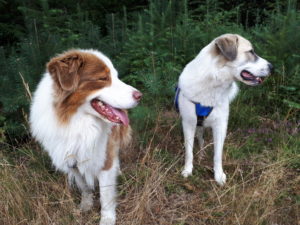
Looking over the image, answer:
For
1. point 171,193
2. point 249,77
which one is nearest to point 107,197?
point 171,193

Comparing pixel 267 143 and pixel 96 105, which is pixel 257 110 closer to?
pixel 267 143

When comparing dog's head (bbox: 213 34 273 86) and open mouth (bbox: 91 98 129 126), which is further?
dog's head (bbox: 213 34 273 86)

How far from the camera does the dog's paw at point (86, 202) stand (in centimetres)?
289

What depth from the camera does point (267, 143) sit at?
12.3ft

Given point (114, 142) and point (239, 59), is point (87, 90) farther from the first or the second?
point (239, 59)

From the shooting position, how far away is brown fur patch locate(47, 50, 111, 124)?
7.50 ft

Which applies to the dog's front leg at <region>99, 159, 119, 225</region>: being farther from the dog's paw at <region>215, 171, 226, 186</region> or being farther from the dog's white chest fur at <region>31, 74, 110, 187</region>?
the dog's paw at <region>215, 171, 226, 186</region>

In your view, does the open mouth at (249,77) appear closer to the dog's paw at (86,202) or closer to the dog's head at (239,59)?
the dog's head at (239,59)

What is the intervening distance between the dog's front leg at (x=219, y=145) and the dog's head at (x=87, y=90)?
1061 mm

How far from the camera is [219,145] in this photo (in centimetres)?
312

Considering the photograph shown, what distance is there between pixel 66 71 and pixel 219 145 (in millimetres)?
1640

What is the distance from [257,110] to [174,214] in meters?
2.27

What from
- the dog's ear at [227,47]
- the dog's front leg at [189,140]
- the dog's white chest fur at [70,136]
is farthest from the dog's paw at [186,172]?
the dog's ear at [227,47]

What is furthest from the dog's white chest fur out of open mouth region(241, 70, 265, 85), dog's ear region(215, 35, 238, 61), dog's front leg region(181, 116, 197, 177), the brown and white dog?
open mouth region(241, 70, 265, 85)
